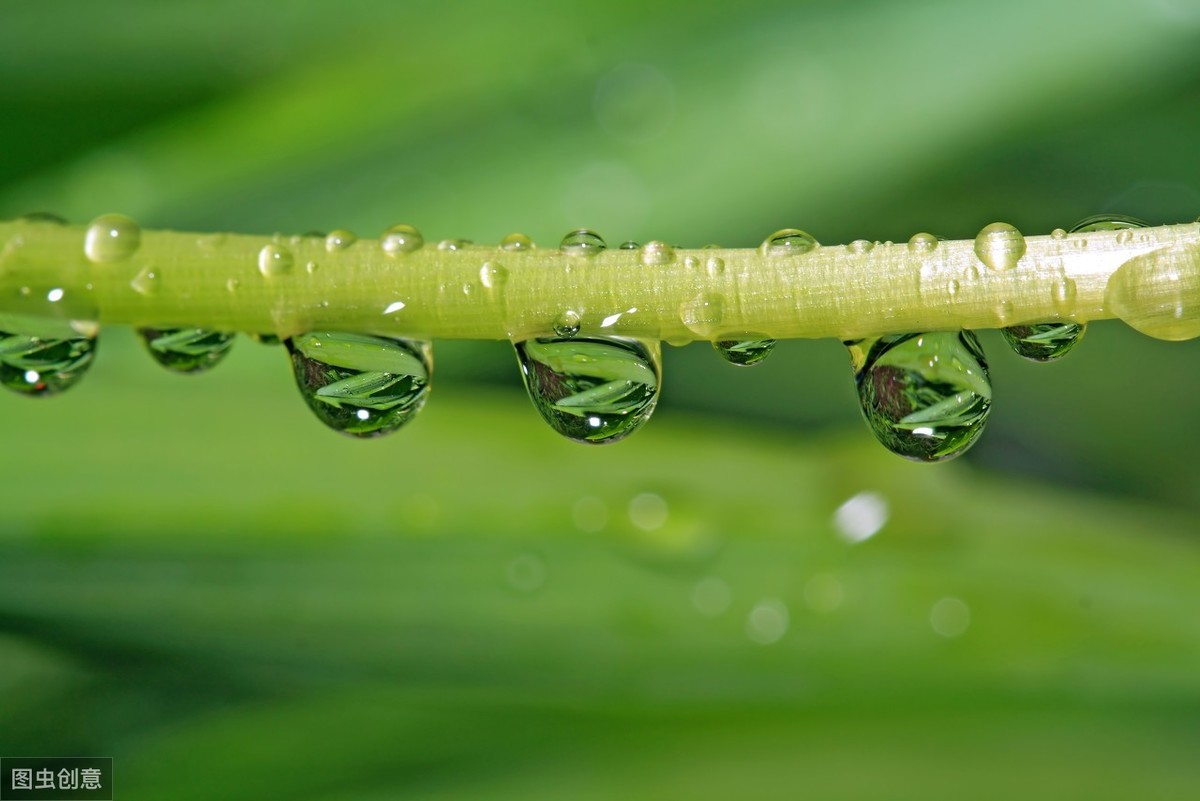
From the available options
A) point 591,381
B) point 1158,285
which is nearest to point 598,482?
point 591,381

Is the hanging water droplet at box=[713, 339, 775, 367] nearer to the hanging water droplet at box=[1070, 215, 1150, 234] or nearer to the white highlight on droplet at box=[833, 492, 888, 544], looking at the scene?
the hanging water droplet at box=[1070, 215, 1150, 234]

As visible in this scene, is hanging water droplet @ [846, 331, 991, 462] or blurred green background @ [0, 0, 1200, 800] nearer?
hanging water droplet @ [846, 331, 991, 462]

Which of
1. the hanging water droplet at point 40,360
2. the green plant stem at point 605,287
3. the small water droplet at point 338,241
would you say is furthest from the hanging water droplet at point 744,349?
the hanging water droplet at point 40,360

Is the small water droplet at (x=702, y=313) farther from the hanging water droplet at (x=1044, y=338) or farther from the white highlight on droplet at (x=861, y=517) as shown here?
the white highlight on droplet at (x=861, y=517)

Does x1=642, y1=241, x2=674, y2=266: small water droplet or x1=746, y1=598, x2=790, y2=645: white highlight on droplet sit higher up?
x1=642, y1=241, x2=674, y2=266: small water droplet

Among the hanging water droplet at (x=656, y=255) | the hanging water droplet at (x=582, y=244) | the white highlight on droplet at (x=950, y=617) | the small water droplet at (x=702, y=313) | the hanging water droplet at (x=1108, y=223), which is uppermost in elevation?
the hanging water droplet at (x=582, y=244)

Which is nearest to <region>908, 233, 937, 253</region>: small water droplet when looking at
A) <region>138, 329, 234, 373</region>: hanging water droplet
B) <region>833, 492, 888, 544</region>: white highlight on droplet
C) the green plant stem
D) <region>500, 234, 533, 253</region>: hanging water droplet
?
the green plant stem

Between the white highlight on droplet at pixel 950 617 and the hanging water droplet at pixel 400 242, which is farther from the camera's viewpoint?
the white highlight on droplet at pixel 950 617
